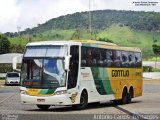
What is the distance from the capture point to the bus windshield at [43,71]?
75.2 ft

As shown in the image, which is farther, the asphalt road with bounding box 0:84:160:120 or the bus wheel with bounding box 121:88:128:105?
the bus wheel with bounding box 121:88:128:105

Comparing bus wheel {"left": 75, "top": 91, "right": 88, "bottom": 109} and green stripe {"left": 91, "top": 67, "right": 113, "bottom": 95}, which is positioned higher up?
green stripe {"left": 91, "top": 67, "right": 113, "bottom": 95}

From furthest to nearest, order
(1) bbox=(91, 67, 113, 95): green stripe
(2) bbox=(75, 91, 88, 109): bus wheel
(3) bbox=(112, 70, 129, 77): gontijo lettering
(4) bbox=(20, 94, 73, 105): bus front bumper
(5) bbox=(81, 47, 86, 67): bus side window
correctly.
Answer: (3) bbox=(112, 70, 129, 77): gontijo lettering
(1) bbox=(91, 67, 113, 95): green stripe
(5) bbox=(81, 47, 86, 67): bus side window
(2) bbox=(75, 91, 88, 109): bus wheel
(4) bbox=(20, 94, 73, 105): bus front bumper

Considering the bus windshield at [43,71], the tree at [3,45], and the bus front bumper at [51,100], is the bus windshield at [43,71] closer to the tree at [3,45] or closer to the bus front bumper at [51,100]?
the bus front bumper at [51,100]

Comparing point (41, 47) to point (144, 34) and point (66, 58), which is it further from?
point (144, 34)

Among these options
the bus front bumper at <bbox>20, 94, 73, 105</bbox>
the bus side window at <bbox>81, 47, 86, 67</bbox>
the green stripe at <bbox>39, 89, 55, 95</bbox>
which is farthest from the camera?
the bus side window at <bbox>81, 47, 86, 67</bbox>

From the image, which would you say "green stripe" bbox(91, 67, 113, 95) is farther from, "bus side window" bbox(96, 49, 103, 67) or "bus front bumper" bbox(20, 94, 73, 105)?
"bus front bumper" bbox(20, 94, 73, 105)

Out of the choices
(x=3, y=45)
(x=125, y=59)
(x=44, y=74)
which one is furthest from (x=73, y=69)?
(x=3, y=45)

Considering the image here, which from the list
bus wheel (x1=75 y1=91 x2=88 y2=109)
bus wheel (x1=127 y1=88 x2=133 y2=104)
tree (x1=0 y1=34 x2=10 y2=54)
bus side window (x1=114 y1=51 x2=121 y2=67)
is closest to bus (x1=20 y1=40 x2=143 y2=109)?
bus wheel (x1=75 y1=91 x2=88 y2=109)

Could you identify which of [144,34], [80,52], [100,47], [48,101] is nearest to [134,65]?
[100,47]

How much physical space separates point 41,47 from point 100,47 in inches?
151

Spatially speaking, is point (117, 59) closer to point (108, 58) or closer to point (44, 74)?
point (108, 58)

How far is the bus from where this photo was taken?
Answer: 2289 centimetres

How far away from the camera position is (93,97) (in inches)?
1000
